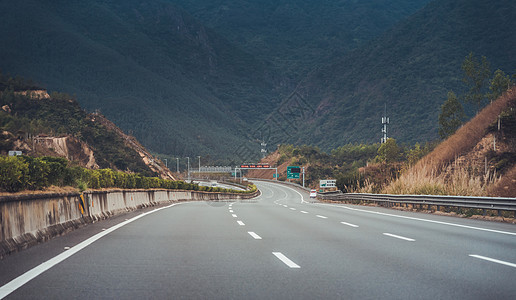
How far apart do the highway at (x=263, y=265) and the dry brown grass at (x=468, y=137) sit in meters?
23.8

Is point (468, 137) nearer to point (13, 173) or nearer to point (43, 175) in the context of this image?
point (43, 175)

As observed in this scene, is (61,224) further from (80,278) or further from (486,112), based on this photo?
(486,112)

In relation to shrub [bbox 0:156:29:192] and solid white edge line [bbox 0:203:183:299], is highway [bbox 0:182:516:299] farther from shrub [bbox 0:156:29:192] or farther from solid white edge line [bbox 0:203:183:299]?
shrub [bbox 0:156:29:192]

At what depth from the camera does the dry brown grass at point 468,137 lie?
35.5 metres

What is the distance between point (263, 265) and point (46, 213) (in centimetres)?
532

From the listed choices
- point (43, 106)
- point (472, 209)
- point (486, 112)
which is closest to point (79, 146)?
point (43, 106)

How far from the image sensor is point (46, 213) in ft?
36.3

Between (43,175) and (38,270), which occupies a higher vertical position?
(43,175)

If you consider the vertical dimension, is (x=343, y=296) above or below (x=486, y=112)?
below

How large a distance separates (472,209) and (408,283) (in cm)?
1495

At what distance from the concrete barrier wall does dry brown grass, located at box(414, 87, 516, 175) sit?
2324 centimetres

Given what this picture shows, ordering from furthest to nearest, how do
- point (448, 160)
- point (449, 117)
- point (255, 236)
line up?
point (449, 117) < point (448, 160) < point (255, 236)

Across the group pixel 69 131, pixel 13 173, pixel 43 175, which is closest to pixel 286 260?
pixel 13 173

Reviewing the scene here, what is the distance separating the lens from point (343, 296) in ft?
19.5
